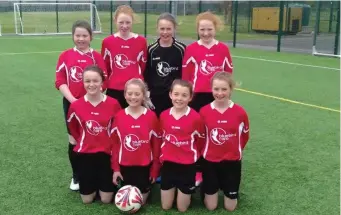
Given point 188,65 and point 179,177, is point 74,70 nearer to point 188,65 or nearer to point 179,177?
point 188,65

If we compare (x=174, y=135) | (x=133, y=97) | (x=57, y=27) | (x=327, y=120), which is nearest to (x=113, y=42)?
(x=133, y=97)

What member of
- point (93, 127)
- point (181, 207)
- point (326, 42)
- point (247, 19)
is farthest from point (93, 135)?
point (247, 19)

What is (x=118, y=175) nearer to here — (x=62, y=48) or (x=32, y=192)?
(x=32, y=192)

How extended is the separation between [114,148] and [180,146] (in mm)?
584

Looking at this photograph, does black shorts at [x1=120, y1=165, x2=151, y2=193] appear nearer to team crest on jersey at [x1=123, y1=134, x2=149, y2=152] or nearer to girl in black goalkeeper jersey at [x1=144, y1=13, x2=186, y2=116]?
team crest on jersey at [x1=123, y1=134, x2=149, y2=152]

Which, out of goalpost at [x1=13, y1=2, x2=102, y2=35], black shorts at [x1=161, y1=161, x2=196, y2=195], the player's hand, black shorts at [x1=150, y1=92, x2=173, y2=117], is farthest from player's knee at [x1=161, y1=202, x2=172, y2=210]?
goalpost at [x1=13, y1=2, x2=102, y2=35]

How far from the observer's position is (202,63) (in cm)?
425

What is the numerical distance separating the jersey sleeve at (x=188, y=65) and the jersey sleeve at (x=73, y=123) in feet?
3.58

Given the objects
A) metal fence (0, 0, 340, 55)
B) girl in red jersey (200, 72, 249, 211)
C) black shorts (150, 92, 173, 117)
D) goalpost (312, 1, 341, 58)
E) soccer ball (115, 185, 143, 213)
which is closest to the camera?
soccer ball (115, 185, 143, 213)

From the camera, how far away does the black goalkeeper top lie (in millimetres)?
4336

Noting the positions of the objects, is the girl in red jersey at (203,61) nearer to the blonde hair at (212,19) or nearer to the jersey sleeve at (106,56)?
the blonde hair at (212,19)

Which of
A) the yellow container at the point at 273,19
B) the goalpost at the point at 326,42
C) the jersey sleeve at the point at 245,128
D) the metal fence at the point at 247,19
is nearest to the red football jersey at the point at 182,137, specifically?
the jersey sleeve at the point at 245,128

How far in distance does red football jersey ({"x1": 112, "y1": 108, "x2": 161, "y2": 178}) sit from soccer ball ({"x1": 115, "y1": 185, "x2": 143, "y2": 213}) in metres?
0.21

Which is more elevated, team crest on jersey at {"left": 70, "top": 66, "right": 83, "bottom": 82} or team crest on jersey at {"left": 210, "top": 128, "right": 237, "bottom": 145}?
team crest on jersey at {"left": 70, "top": 66, "right": 83, "bottom": 82}
